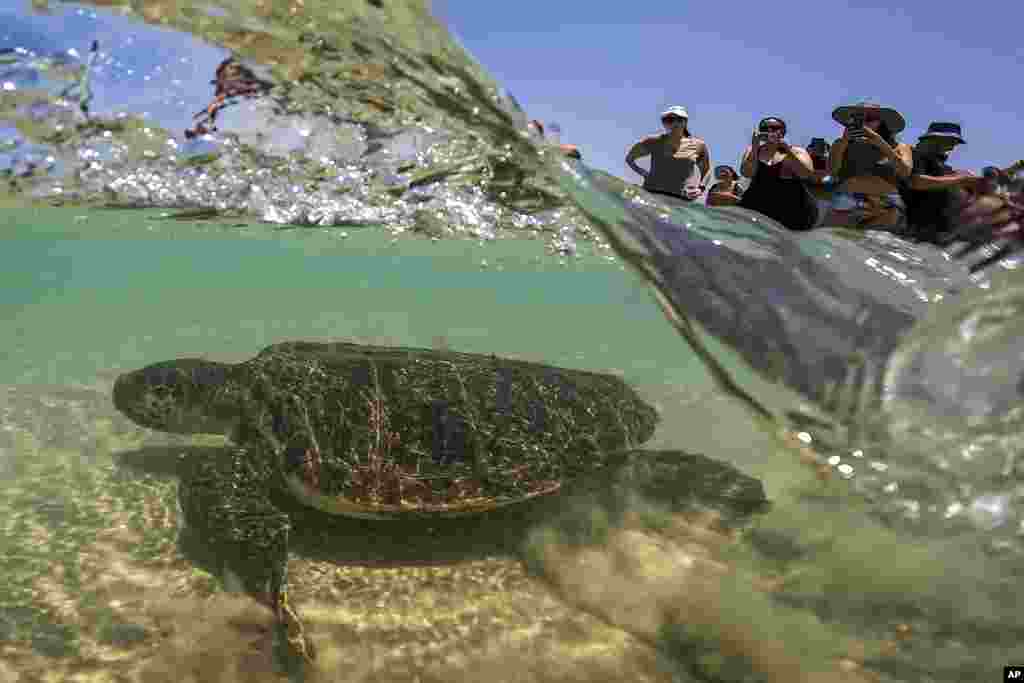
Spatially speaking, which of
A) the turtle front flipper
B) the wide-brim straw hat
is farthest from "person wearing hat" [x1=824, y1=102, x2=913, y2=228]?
the turtle front flipper

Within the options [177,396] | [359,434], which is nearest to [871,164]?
[359,434]

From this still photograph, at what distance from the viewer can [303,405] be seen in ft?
12.2

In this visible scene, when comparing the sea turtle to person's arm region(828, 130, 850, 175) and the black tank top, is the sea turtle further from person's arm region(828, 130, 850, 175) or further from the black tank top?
person's arm region(828, 130, 850, 175)

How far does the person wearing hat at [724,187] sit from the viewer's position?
22.5ft

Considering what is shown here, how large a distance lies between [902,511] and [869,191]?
11.6 ft

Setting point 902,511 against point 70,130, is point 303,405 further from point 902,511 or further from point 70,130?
point 70,130

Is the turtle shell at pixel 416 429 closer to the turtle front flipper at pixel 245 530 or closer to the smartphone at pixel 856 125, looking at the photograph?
the turtle front flipper at pixel 245 530

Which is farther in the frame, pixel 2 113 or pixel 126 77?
pixel 2 113

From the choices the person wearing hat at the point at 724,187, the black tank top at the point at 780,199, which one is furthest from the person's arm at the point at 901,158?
the person wearing hat at the point at 724,187

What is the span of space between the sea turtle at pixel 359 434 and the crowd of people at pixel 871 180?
2.91 metres

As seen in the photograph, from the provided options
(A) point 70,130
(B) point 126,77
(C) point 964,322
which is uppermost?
(B) point 126,77

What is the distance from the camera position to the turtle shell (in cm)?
340

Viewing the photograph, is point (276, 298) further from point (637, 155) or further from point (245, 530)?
point (245, 530)

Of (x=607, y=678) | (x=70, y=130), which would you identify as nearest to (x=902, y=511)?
(x=607, y=678)
